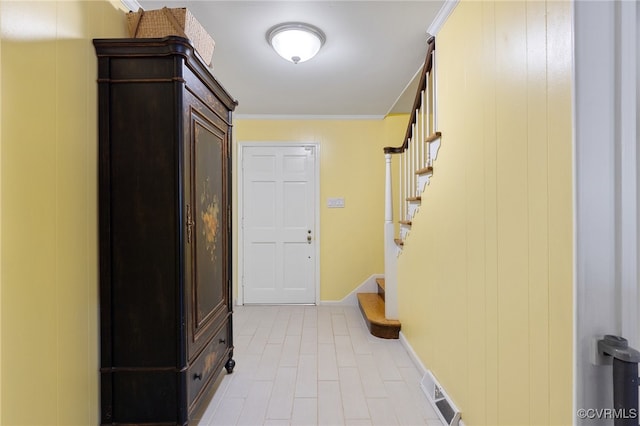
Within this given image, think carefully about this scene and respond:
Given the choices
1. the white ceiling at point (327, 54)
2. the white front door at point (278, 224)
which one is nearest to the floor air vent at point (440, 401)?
the white front door at point (278, 224)

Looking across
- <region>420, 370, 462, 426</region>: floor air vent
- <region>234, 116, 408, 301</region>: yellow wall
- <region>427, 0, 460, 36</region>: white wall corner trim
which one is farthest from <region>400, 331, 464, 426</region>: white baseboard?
<region>427, 0, 460, 36</region>: white wall corner trim

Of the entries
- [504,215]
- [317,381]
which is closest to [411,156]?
[504,215]

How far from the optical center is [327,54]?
96.8 inches

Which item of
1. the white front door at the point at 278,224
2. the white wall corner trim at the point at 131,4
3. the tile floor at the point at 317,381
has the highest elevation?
the white wall corner trim at the point at 131,4

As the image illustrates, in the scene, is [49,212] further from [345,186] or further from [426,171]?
[345,186]

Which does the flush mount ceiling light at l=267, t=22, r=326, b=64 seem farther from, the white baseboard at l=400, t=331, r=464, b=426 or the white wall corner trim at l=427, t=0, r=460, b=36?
the white baseboard at l=400, t=331, r=464, b=426

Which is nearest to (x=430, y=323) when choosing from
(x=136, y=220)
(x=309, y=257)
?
(x=136, y=220)

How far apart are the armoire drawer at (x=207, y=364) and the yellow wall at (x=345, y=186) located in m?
2.07

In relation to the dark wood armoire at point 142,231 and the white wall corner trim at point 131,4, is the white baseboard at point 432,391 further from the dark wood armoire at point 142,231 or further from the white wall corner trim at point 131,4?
the white wall corner trim at point 131,4

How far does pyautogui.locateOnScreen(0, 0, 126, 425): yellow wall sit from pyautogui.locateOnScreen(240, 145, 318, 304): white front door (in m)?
2.60

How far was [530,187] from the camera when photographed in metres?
1.14

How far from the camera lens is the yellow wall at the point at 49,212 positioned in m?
1.05

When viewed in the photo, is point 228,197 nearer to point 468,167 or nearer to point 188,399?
point 188,399

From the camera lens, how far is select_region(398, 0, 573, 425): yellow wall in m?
0.99
